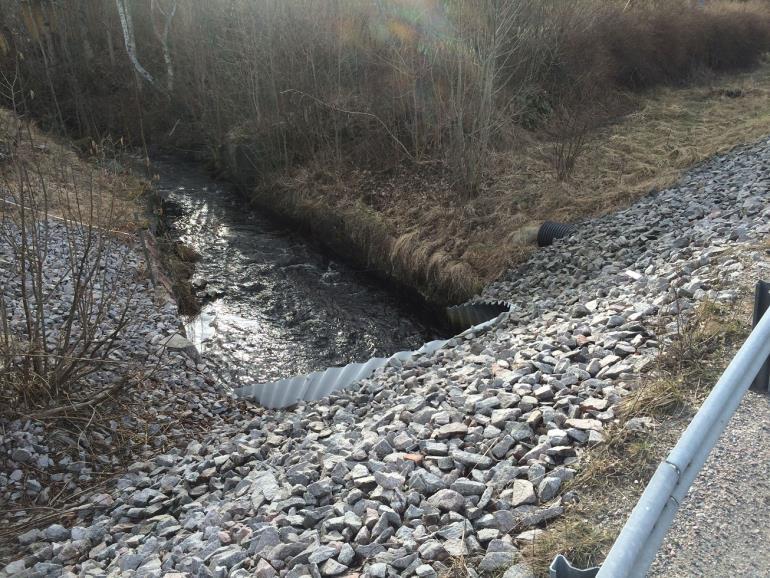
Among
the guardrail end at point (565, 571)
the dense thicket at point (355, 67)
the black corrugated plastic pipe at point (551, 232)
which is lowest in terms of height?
the black corrugated plastic pipe at point (551, 232)

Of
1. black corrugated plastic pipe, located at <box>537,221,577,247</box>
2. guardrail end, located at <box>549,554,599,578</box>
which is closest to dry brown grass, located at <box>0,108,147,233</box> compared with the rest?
black corrugated plastic pipe, located at <box>537,221,577,247</box>

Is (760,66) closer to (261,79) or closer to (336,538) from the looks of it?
(261,79)

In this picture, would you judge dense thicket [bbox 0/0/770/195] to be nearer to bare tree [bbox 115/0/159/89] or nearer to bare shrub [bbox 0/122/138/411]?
bare tree [bbox 115/0/159/89]

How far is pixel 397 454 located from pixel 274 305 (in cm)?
613

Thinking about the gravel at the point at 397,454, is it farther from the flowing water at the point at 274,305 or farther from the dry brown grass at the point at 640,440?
the flowing water at the point at 274,305

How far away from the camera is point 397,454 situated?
373 cm

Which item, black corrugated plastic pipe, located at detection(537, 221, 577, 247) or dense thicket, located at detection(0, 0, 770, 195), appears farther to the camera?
dense thicket, located at detection(0, 0, 770, 195)

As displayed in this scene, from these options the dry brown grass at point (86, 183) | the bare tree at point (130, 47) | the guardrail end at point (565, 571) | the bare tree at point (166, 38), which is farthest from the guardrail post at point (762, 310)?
the bare tree at point (130, 47)

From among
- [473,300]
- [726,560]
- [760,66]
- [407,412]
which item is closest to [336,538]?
[407,412]

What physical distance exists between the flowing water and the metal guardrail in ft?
18.9

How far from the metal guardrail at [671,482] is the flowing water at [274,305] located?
5.76 m

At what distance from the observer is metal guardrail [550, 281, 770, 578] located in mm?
1729

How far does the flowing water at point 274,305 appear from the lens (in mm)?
8031

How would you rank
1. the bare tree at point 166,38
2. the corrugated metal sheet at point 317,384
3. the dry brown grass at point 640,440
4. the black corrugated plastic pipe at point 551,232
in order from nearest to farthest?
the dry brown grass at point 640,440 < the corrugated metal sheet at point 317,384 < the black corrugated plastic pipe at point 551,232 < the bare tree at point 166,38
